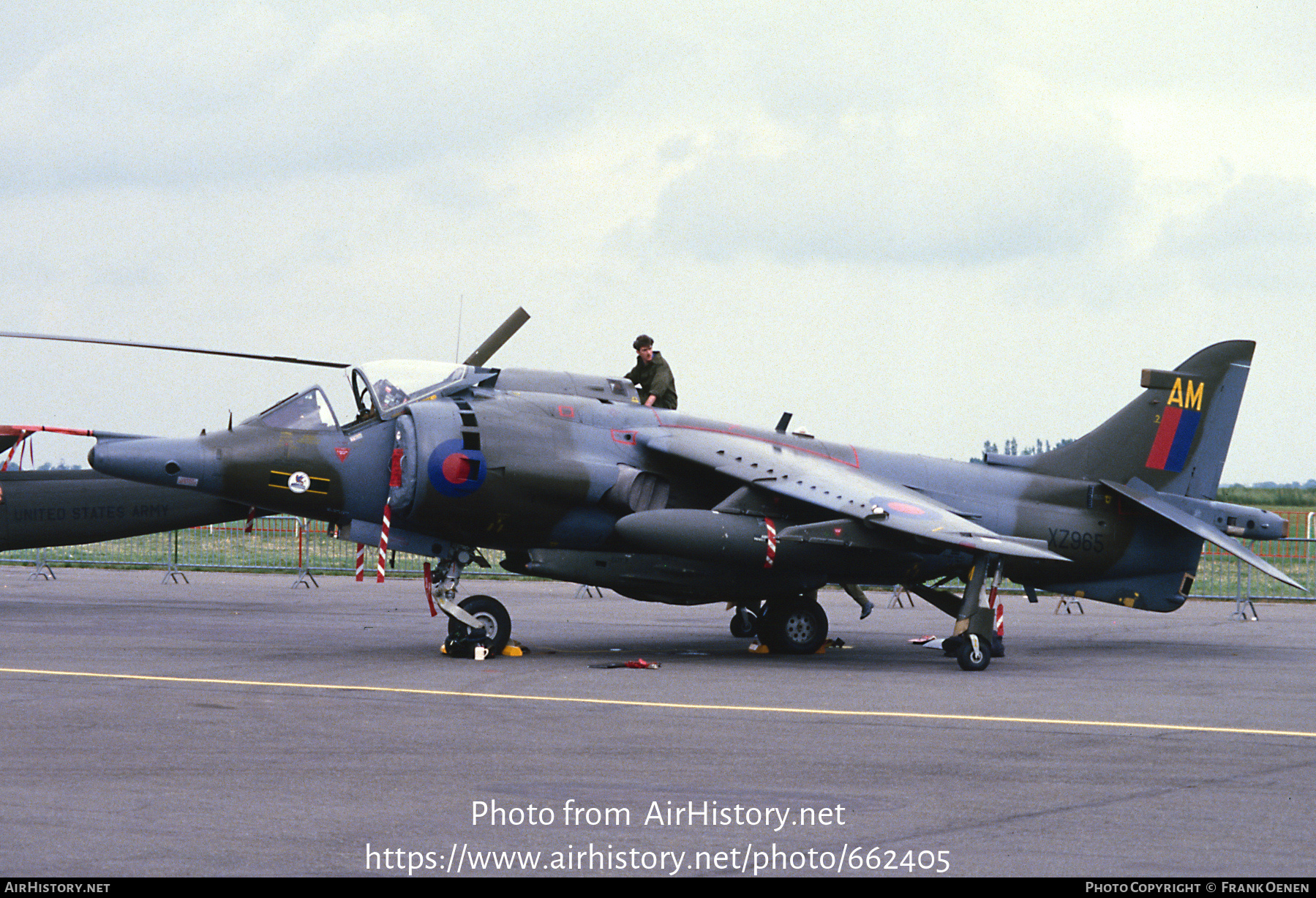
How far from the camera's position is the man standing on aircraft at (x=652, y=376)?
1794 centimetres

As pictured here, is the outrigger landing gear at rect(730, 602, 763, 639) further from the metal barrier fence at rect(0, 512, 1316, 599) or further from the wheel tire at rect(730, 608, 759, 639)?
the metal barrier fence at rect(0, 512, 1316, 599)

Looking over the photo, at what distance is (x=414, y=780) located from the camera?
26.1 ft

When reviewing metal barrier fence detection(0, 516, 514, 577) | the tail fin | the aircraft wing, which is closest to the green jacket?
the aircraft wing

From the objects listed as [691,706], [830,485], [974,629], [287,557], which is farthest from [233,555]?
[691,706]

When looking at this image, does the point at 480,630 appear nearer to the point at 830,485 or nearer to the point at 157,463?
the point at 157,463

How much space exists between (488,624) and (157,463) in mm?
3994

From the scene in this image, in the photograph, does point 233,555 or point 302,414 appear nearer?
point 302,414

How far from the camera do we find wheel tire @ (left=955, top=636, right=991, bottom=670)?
1431 cm

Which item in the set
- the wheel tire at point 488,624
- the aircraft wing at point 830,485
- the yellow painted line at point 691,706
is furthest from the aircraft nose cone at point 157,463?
the aircraft wing at point 830,485

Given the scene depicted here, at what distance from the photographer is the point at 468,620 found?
583 inches

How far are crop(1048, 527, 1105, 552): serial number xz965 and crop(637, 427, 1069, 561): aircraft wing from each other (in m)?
1.57

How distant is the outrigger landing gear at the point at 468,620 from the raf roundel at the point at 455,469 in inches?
41.6

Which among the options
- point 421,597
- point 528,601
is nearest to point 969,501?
point 528,601
